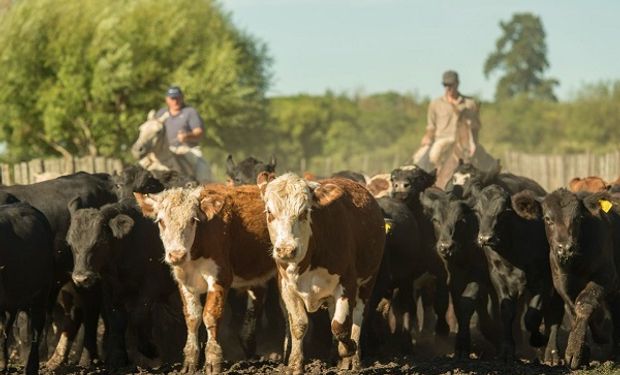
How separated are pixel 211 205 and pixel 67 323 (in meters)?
2.44

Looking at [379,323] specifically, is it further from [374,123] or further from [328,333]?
[374,123]

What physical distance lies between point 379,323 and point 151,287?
101 inches

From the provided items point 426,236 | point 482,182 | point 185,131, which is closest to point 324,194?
point 426,236

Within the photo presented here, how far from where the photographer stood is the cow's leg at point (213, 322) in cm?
1075

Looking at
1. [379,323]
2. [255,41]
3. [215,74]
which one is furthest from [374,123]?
[379,323]

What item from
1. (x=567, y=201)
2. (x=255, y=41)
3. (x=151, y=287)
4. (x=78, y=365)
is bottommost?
(x=78, y=365)

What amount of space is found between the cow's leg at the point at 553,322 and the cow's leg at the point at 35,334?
4977mm

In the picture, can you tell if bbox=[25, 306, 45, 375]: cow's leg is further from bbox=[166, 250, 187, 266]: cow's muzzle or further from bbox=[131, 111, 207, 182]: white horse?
bbox=[131, 111, 207, 182]: white horse

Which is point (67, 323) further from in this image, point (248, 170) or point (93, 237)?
point (248, 170)

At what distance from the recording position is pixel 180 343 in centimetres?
1311

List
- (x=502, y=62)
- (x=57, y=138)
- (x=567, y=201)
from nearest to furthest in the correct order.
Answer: (x=567, y=201) < (x=57, y=138) < (x=502, y=62)

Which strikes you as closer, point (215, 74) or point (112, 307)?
point (112, 307)

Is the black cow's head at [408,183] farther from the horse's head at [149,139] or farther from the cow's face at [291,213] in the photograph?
the cow's face at [291,213]

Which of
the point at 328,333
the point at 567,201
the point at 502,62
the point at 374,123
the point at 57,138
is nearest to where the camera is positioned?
the point at 567,201
